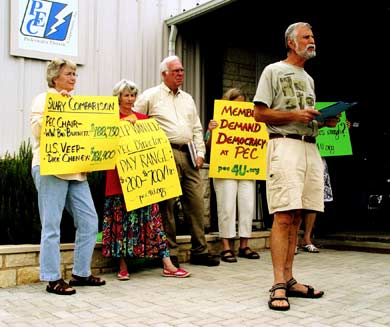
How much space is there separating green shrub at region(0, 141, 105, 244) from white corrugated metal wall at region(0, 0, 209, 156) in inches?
27.7

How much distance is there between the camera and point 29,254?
4887mm

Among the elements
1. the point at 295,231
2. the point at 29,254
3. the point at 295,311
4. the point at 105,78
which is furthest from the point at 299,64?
the point at 105,78

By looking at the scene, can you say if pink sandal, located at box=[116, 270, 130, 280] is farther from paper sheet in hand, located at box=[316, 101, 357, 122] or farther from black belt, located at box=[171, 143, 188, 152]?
paper sheet in hand, located at box=[316, 101, 357, 122]

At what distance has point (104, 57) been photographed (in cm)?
693

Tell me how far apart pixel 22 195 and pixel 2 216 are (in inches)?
11.4

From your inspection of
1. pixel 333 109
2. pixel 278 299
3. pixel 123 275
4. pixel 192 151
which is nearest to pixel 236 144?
pixel 192 151

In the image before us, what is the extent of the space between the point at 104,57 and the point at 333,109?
371 cm

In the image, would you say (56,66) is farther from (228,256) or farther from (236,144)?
(228,256)

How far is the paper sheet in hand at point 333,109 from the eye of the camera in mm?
4004

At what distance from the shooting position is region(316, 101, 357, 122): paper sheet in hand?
400 cm

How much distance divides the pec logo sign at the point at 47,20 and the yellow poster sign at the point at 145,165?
79.2 inches

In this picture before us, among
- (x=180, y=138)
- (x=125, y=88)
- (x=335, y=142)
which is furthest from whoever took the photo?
(x=335, y=142)

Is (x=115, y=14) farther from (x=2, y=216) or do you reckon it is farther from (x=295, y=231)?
(x=295, y=231)

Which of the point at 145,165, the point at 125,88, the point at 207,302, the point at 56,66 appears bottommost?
the point at 207,302
